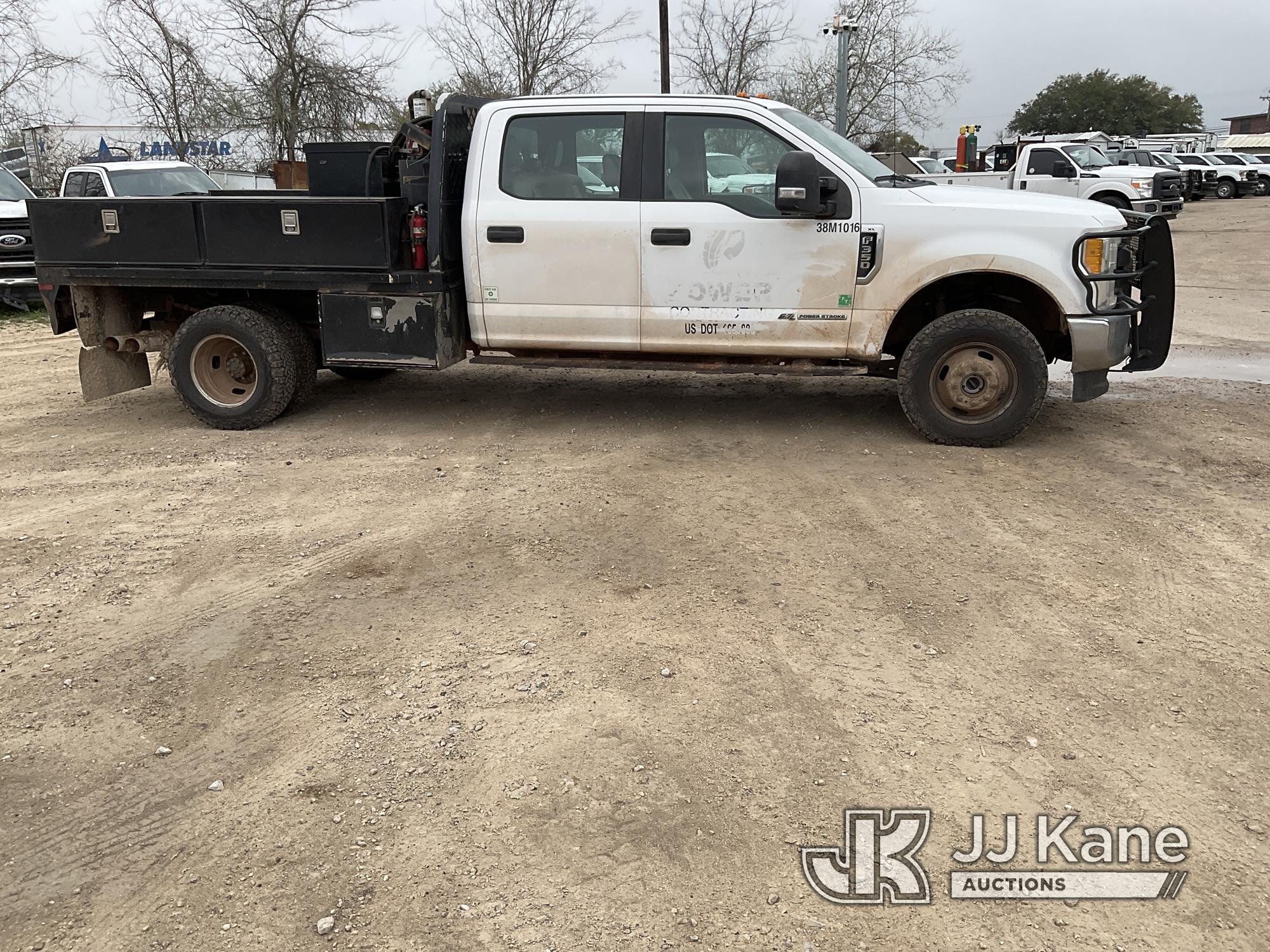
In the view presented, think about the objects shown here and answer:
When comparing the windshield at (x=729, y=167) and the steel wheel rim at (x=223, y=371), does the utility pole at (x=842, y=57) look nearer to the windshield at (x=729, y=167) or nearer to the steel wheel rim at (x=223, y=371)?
the windshield at (x=729, y=167)

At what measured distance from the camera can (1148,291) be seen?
6430mm

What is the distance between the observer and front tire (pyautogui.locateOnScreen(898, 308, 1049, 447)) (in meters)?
6.13

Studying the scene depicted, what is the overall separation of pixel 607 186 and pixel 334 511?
Answer: 8.75 ft

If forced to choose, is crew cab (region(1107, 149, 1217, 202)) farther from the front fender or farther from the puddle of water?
the front fender

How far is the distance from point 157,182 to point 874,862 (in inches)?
499

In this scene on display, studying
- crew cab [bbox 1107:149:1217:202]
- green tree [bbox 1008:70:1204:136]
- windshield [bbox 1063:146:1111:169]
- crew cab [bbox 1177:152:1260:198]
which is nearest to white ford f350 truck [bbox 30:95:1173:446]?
windshield [bbox 1063:146:1111:169]

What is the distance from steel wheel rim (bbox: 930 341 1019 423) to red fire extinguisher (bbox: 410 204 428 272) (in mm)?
3303

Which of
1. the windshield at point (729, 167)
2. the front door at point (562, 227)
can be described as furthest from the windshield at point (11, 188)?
the windshield at point (729, 167)

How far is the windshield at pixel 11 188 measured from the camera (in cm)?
1411

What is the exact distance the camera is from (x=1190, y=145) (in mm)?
54844

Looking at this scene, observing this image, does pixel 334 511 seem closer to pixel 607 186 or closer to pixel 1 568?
pixel 1 568

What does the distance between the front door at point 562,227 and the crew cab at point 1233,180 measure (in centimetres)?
3846

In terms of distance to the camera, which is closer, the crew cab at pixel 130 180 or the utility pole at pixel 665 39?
the crew cab at pixel 130 180

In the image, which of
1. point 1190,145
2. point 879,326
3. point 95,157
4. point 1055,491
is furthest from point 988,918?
point 1190,145
